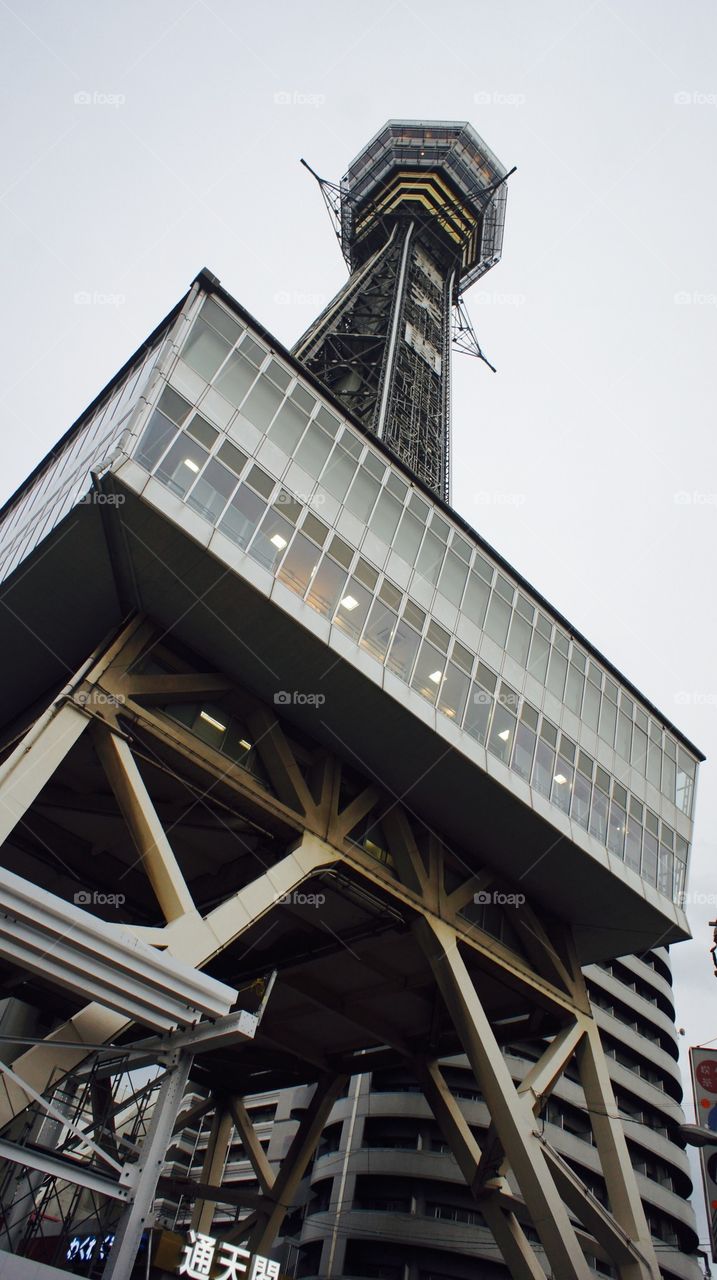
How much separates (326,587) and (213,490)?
161 inches

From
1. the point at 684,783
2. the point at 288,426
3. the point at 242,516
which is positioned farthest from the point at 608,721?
the point at 242,516

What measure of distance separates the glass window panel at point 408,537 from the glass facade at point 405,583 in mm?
46

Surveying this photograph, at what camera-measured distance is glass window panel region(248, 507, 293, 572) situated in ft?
76.0

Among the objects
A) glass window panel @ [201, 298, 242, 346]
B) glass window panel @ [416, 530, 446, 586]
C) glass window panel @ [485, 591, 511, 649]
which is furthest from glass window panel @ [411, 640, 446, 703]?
glass window panel @ [201, 298, 242, 346]

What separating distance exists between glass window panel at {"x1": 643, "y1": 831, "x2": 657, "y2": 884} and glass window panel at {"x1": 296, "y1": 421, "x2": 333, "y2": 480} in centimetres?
1736

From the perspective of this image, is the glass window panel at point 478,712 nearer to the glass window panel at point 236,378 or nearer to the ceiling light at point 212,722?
the ceiling light at point 212,722

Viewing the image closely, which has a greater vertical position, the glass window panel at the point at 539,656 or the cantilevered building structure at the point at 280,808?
the glass window panel at the point at 539,656

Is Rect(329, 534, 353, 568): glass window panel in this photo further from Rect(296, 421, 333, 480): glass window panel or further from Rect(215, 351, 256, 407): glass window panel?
Rect(215, 351, 256, 407): glass window panel

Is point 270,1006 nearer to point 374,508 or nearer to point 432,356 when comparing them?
point 374,508

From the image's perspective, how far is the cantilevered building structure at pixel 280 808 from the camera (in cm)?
1944

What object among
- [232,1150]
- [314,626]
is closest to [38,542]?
[314,626]

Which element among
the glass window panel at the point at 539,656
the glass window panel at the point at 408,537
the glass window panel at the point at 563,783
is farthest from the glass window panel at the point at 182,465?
the glass window panel at the point at 563,783

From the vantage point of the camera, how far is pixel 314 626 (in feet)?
76.7

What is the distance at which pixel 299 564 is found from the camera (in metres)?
24.0
